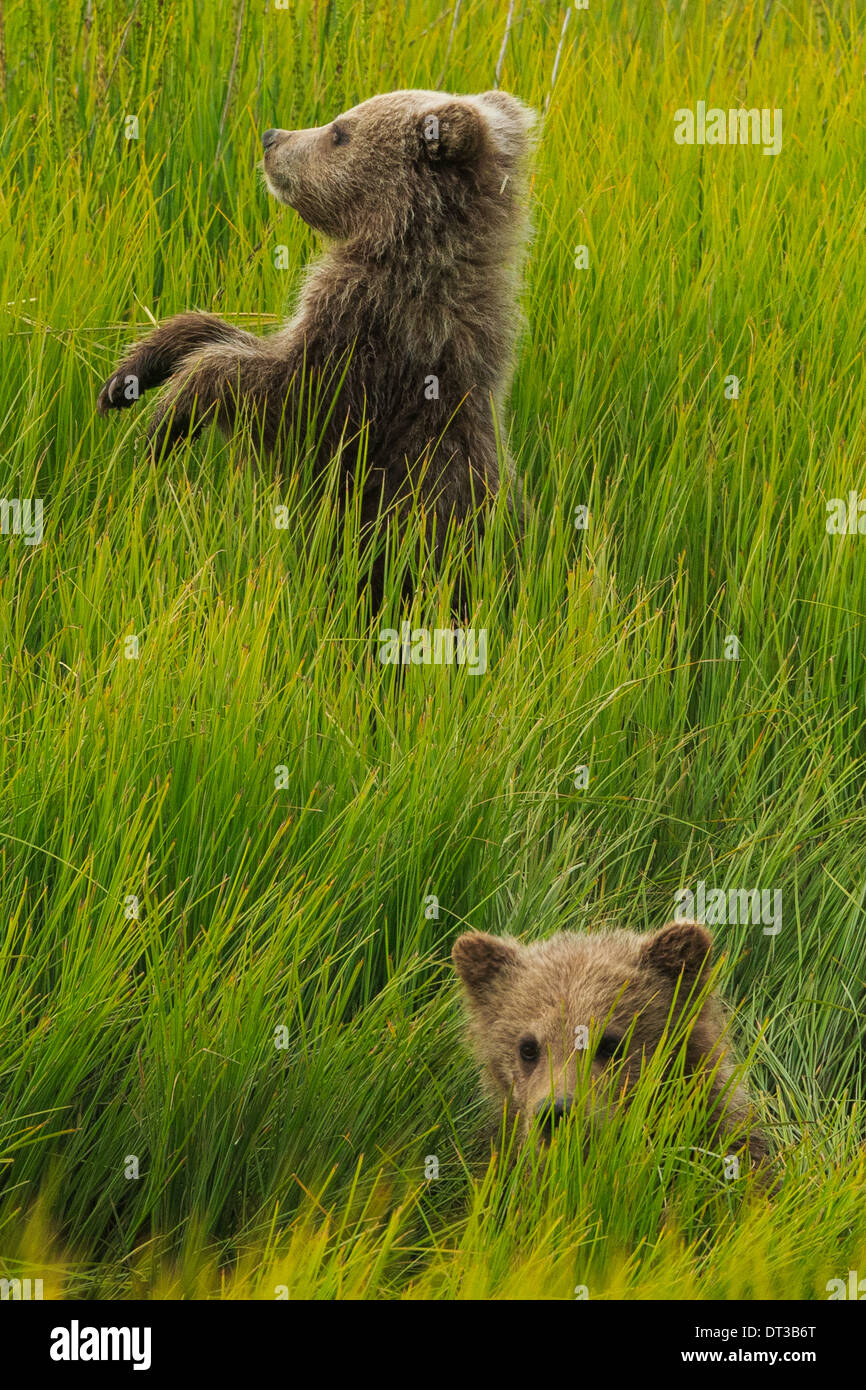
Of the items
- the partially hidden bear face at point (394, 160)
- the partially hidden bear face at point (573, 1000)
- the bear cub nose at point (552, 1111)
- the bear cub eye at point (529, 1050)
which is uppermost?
the partially hidden bear face at point (394, 160)

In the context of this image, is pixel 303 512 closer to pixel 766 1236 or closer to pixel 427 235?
pixel 427 235

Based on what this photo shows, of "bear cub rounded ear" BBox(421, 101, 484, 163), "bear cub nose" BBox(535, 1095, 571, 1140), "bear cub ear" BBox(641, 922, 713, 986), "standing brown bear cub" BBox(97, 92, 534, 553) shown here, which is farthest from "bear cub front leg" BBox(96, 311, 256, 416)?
"bear cub nose" BBox(535, 1095, 571, 1140)

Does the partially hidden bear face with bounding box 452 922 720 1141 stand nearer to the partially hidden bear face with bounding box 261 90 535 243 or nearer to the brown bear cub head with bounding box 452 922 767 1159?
the brown bear cub head with bounding box 452 922 767 1159

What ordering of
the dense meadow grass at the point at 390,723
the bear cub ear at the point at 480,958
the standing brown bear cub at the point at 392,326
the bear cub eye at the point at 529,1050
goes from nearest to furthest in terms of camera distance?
1. the dense meadow grass at the point at 390,723
2. the bear cub ear at the point at 480,958
3. the bear cub eye at the point at 529,1050
4. the standing brown bear cub at the point at 392,326

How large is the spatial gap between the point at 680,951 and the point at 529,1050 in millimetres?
439

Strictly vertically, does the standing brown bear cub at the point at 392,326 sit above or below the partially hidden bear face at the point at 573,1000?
above

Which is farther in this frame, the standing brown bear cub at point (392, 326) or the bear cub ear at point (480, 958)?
the standing brown bear cub at point (392, 326)

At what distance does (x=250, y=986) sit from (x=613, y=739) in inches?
52.8

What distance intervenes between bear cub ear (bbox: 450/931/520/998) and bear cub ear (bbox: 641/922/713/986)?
1.07 ft

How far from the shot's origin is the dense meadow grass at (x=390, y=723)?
305cm

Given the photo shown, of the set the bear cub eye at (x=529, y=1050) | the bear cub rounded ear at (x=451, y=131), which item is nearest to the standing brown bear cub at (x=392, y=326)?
the bear cub rounded ear at (x=451, y=131)

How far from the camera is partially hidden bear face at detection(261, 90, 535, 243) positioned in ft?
16.4

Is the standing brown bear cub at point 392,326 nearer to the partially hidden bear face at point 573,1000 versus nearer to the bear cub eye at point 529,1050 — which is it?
the partially hidden bear face at point 573,1000

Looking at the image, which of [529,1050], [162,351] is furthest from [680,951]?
[162,351]
